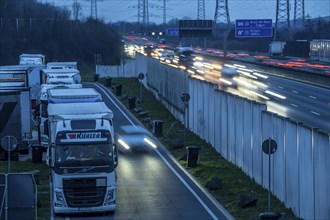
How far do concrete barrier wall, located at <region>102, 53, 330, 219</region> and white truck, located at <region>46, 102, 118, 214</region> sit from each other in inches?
167

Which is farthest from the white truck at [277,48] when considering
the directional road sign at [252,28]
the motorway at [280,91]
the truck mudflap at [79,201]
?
the truck mudflap at [79,201]

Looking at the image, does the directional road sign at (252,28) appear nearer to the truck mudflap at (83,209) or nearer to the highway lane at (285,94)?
the highway lane at (285,94)

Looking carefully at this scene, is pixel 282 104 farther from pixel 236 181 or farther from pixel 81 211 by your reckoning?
pixel 81 211

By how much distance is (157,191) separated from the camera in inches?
896

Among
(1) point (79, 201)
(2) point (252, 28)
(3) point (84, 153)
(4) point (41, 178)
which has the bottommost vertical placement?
(4) point (41, 178)

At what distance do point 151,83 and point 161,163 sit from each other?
106 ft

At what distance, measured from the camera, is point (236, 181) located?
24.0 meters

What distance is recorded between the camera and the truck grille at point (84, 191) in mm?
18828

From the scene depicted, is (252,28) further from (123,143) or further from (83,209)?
(83,209)

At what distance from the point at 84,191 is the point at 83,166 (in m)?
0.62

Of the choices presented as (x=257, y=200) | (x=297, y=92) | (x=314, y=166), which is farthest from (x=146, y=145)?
(x=297, y=92)

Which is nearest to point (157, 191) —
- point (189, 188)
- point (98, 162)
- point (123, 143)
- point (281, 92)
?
point (189, 188)

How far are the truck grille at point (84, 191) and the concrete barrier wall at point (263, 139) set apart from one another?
177 inches

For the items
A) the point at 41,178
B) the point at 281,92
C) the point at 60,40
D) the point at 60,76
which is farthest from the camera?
the point at 60,40
